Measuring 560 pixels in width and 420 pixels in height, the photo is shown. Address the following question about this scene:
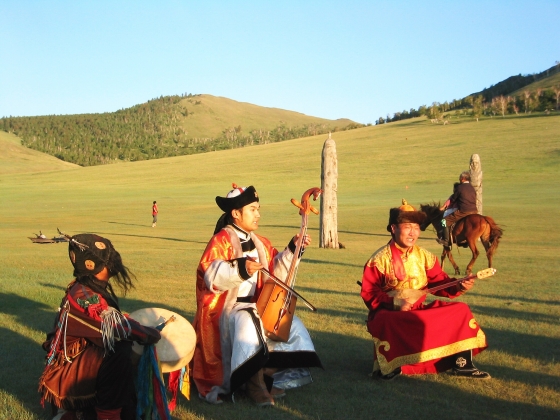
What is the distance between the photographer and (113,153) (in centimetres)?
12925

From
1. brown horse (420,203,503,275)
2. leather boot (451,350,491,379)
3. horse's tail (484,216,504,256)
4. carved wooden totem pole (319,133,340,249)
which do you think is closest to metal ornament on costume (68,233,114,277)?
leather boot (451,350,491,379)

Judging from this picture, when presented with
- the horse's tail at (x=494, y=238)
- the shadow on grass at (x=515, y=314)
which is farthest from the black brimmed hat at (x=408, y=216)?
the horse's tail at (x=494, y=238)

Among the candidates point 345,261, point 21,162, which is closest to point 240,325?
point 345,261

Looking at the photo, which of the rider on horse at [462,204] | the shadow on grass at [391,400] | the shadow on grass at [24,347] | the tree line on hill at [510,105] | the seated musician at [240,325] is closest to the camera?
the shadow on grass at [391,400]

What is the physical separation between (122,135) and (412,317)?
152 metres

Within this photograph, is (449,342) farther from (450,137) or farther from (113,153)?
(113,153)

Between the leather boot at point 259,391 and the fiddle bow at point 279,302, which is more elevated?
the fiddle bow at point 279,302

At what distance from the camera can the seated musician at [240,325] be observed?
5344 mm

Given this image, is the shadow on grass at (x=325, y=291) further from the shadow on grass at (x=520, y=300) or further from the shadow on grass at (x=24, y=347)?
the shadow on grass at (x=24, y=347)

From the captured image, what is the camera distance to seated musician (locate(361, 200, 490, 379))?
5.77m

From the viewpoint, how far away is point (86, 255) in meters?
4.71

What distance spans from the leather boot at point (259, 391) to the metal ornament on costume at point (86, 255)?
1.58 metres

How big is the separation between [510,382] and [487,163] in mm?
44773

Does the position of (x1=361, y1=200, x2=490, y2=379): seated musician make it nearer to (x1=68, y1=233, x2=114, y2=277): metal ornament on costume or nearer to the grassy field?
the grassy field
